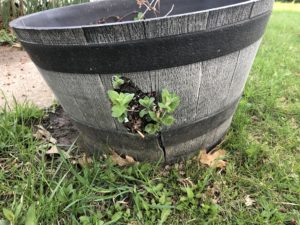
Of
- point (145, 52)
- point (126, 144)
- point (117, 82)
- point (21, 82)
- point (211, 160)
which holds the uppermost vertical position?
point (145, 52)

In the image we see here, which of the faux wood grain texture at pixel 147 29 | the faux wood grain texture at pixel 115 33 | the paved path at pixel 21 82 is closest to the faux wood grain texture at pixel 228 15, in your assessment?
the faux wood grain texture at pixel 147 29

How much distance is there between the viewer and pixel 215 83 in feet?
4.50

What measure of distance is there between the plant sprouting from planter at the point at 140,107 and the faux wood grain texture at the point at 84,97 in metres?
0.07

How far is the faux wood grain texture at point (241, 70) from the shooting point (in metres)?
1.40

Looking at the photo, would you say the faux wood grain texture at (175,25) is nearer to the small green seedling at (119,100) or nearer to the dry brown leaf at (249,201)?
the small green seedling at (119,100)

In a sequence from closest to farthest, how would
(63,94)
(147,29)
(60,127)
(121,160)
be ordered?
(147,29)
(63,94)
(121,160)
(60,127)

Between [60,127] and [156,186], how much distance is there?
86cm

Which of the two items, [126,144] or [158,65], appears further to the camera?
[126,144]

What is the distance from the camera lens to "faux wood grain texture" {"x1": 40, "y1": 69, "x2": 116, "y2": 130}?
127 centimetres

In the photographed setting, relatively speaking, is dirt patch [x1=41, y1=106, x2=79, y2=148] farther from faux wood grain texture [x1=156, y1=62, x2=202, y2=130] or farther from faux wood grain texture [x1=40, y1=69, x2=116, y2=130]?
faux wood grain texture [x1=156, y1=62, x2=202, y2=130]

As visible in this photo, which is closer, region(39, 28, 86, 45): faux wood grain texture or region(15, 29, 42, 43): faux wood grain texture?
region(39, 28, 86, 45): faux wood grain texture

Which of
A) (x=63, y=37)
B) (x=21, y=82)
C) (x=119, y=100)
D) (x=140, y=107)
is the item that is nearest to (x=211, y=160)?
(x=140, y=107)

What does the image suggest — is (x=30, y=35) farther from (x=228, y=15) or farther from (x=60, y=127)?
(x=60, y=127)

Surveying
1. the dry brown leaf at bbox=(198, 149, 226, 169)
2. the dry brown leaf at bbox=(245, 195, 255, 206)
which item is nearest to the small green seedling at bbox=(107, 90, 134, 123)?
the dry brown leaf at bbox=(198, 149, 226, 169)
